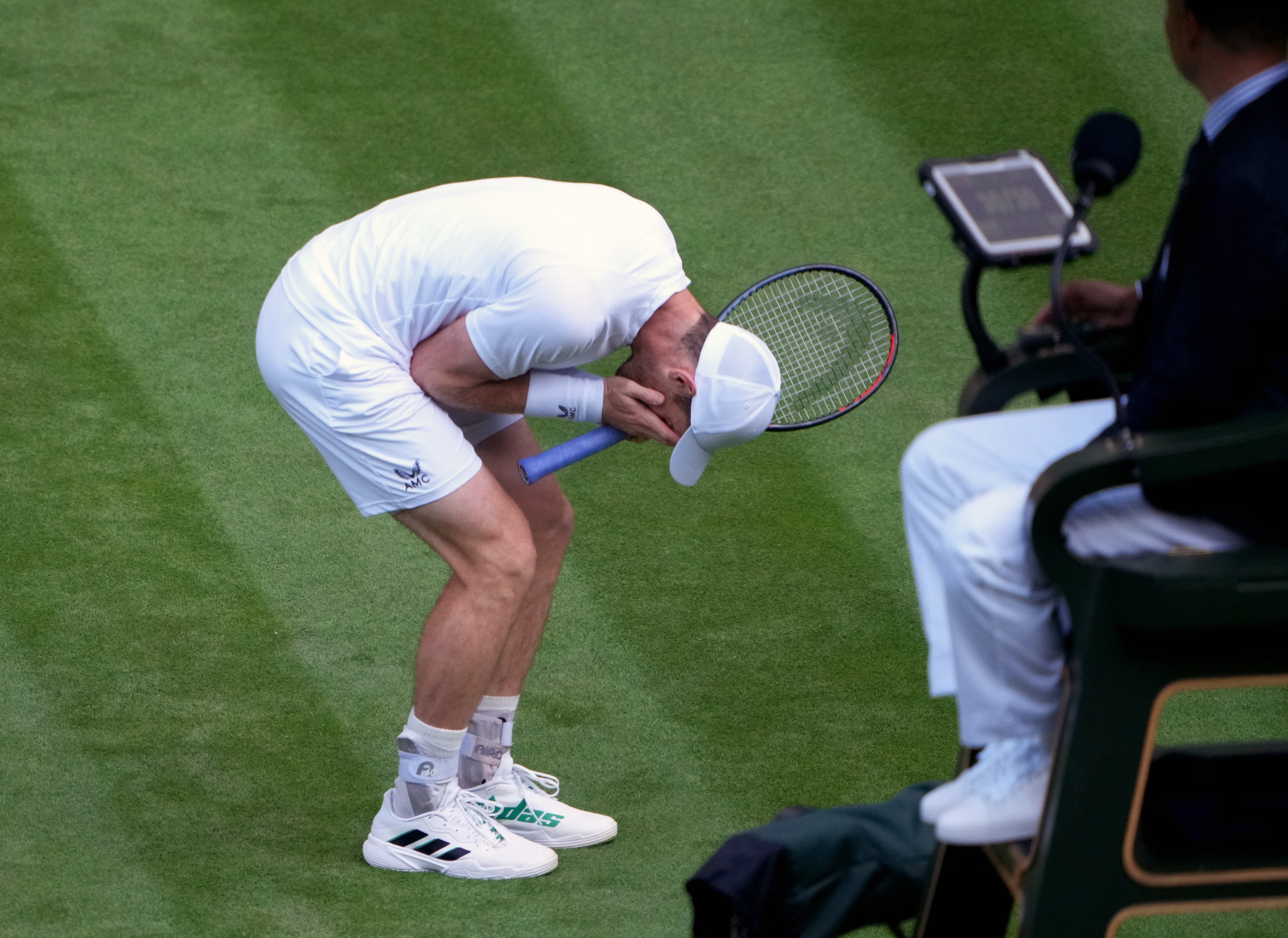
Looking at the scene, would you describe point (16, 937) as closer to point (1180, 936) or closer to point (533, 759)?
point (533, 759)

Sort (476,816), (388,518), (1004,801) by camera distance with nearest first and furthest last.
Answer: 1. (1004,801)
2. (476,816)
3. (388,518)

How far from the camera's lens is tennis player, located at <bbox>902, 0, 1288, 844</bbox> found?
8.66 ft

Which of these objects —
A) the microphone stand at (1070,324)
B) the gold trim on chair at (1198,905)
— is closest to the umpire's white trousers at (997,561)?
the microphone stand at (1070,324)

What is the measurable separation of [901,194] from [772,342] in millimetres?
2730

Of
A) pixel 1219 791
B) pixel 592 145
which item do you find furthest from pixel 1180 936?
pixel 592 145

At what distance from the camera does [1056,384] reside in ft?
10.2

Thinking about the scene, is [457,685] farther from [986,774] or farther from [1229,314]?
[1229,314]

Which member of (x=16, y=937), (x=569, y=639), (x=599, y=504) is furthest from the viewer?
(x=599, y=504)

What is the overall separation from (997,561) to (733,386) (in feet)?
4.42

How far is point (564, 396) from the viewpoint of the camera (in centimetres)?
411

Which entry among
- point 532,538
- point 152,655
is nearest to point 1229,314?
point 532,538

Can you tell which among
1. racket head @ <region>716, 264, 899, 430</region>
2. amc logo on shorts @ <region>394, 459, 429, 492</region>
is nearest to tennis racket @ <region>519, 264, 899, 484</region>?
racket head @ <region>716, 264, 899, 430</region>

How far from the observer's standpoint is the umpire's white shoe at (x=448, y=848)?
4.20 meters

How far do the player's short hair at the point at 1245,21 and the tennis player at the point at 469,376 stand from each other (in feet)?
4.78
